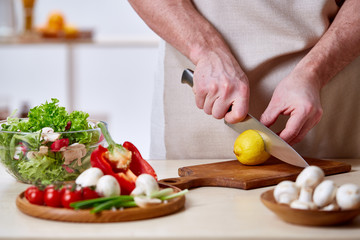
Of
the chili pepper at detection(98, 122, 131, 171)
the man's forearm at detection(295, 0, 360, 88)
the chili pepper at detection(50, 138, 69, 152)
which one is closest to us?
the chili pepper at detection(98, 122, 131, 171)

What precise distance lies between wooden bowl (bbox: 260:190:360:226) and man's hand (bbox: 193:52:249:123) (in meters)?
0.45

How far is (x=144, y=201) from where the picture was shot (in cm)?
94

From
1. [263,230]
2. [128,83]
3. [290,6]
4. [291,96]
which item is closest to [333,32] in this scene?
[290,6]

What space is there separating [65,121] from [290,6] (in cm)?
69

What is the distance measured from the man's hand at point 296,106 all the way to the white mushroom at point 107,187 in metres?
0.52

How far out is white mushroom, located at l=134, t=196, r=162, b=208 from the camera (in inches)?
36.9

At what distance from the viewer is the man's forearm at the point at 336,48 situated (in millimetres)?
1451

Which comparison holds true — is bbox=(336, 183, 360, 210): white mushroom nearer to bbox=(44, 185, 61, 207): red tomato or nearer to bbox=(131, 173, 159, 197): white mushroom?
bbox=(131, 173, 159, 197): white mushroom

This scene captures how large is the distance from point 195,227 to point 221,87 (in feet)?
1.70

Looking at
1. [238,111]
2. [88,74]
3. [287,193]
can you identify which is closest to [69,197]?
[287,193]

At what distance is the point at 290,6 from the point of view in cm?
154

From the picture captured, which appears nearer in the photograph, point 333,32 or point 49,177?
point 49,177

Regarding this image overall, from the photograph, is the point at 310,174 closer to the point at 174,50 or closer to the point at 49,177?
the point at 49,177

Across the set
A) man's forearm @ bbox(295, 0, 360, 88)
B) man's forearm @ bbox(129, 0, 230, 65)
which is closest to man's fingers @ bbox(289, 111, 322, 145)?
man's forearm @ bbox(295, 0, 360, 88)
